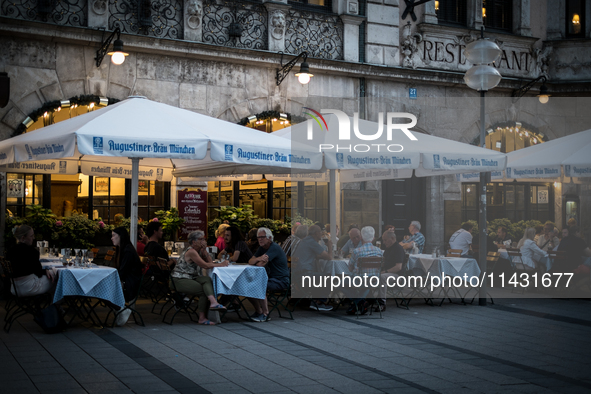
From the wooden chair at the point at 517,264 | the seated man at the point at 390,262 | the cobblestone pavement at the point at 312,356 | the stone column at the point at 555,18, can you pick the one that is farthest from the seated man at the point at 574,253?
the stone column at the point at 555,18

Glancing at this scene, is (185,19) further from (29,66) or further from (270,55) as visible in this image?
(29,66)

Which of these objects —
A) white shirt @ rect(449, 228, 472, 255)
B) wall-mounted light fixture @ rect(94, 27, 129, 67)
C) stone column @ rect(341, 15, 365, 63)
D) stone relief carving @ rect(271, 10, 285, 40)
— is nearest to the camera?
wall-mounted light fixture @ rect(94, 27, 129, 67)

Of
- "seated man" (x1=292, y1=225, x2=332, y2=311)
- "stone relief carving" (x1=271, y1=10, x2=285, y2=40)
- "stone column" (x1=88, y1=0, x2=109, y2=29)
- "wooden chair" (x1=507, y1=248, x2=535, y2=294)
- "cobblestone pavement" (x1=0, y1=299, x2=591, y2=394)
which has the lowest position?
"cobblestone pavement" (x1=0, y1=299, x2=591, y2=394)

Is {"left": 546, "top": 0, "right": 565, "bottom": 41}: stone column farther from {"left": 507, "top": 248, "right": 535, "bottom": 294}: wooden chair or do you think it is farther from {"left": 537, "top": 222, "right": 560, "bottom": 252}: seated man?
{"left": 507, "top": 248, "right": 535, "bottom": 294}: wooden chair

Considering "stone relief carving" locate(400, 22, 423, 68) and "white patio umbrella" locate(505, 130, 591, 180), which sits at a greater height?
"stone relief carving" locate(400, 22, 423, 68)

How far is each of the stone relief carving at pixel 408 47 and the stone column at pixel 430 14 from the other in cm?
60

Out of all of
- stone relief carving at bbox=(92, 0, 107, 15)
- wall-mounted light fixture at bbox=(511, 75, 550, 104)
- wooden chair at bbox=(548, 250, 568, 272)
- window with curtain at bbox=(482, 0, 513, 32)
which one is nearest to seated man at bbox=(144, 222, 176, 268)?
stone relief carving at bbox=(92, 0, 107, 15)

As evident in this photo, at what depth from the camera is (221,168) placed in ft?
38.3

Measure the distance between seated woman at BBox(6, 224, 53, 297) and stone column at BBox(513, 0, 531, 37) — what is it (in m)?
15.7

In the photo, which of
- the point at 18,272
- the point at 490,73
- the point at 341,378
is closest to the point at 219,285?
the point at 18,272

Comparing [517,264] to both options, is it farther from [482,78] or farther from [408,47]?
[408,47]

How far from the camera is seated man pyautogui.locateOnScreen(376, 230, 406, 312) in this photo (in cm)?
1006

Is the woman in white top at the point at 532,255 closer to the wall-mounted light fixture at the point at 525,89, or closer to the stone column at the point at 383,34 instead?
the stone column at the point at 383,34

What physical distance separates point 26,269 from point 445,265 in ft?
21.9
